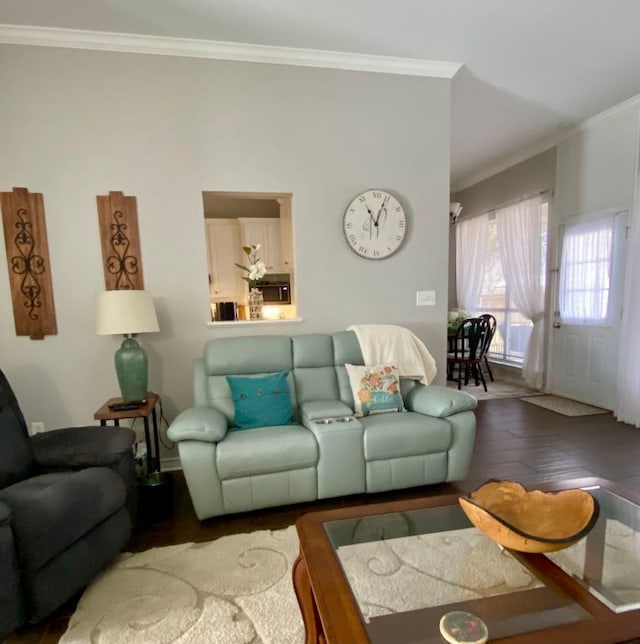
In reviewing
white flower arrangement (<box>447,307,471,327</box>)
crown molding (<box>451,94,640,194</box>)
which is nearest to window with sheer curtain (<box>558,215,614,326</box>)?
crown molding (<box>451,94,640,194</box>)

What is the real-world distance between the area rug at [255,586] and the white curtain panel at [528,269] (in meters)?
3.92

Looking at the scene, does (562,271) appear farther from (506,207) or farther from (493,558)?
(493,558)

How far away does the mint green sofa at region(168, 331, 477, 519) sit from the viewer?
1.99 metres

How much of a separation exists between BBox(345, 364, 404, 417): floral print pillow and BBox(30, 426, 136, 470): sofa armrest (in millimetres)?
1376

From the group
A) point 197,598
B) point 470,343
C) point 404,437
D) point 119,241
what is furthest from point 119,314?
point 470,343

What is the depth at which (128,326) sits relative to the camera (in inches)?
87.2

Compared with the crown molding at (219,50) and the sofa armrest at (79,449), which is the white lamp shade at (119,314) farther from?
the crown molding at (219,50)

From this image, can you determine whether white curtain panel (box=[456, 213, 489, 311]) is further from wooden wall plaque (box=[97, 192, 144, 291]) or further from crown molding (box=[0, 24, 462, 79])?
wooden wall plaque (box=[97, 192, 144, 291])

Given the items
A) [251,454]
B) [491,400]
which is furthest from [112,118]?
[491,400]

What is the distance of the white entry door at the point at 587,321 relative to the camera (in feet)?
12.0

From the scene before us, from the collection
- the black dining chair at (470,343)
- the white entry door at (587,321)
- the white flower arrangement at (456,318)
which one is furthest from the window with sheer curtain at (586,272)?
the white flower arrangement at (456,318)

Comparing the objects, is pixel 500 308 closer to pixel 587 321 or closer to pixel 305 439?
pixel 587 321

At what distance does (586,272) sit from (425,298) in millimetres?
2122

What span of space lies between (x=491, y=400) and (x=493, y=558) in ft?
11.1
